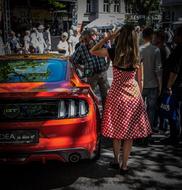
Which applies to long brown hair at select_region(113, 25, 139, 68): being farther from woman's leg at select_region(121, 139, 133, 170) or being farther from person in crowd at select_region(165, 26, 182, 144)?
person in crowd at select_region(165, 26, 182, 144)

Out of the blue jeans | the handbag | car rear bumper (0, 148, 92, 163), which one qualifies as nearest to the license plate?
car rear bumper (0, 148, 92, 163)

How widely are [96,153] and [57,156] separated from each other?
33.9 inches

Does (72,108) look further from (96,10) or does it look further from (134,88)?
(96,10)

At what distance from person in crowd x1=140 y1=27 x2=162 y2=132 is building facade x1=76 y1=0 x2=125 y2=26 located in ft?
137

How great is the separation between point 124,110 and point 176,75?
1472 millimetres

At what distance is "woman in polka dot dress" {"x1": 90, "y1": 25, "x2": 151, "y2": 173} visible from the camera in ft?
16.6

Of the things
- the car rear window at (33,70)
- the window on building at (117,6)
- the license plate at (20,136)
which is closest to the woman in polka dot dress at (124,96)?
the car rear window at (33,70)

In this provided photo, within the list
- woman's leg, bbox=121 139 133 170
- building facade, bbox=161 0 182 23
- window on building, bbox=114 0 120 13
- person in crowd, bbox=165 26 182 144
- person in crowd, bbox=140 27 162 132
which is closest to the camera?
woman's leg, bbox=121 139 133 170

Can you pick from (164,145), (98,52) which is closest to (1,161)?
(98,52)

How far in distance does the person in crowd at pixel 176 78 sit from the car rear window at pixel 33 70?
5.20 feet

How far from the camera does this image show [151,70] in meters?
6.79

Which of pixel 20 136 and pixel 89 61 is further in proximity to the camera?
pixel 89 61

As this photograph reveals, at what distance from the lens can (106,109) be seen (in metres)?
5.28

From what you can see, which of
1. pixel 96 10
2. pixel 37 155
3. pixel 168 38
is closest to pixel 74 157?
pixel 37 155
